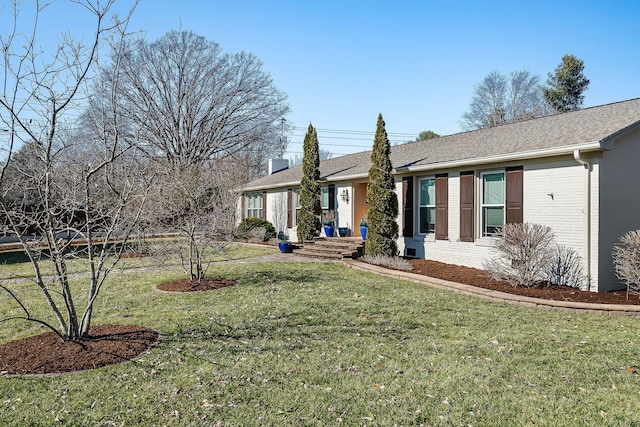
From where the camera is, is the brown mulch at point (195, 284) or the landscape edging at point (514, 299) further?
the brown mulch at point (195, 284)

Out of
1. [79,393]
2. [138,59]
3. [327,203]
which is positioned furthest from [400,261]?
[138,59]

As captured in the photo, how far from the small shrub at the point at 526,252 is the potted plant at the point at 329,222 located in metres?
7.22

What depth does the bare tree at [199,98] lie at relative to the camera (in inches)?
1016

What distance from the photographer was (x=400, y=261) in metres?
10.7

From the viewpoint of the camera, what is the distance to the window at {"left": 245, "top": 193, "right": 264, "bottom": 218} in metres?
21.9

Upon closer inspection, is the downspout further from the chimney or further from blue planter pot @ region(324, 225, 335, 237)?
the chimney

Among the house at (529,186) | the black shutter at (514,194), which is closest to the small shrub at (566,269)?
the house at (529,186)

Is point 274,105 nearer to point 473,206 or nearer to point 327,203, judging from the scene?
point 327,203

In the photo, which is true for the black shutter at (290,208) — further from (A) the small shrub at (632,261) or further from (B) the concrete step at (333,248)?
(A) the small shrub at (632,261)

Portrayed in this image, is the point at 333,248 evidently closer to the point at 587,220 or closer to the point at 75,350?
the point at 587,220

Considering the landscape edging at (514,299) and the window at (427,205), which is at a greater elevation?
the window at (427,205)

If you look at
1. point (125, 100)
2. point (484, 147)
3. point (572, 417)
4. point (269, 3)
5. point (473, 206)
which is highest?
point (125, 100)

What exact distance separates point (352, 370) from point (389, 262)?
22.0 ft

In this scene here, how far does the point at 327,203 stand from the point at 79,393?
12.8 meters
